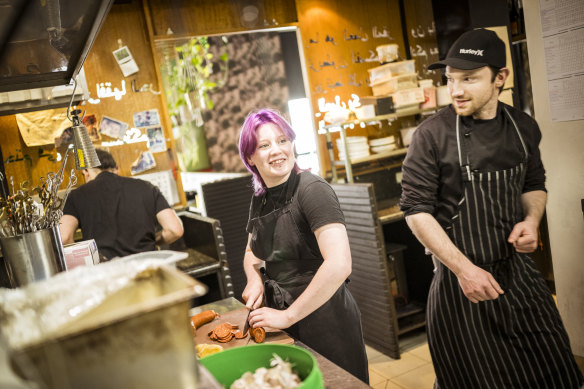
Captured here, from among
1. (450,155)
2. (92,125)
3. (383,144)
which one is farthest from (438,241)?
(92,125)

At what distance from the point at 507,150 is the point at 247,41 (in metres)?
5.30

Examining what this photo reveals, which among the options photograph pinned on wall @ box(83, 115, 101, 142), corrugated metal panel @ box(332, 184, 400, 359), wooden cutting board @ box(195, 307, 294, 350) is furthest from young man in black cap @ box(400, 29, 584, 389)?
photograph pinned on wall @ box(83, 115, 101, 142)

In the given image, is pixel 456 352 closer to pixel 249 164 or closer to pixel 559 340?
pixel 559 340

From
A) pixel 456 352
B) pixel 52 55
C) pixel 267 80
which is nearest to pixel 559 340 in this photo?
pixel 456 352

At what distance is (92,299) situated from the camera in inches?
27.6

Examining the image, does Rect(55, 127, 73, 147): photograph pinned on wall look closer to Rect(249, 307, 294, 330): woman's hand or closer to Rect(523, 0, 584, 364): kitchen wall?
Rect(249, 307, 294, 330): woman's hand

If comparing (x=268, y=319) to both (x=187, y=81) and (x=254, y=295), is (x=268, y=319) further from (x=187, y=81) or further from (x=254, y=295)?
(x=187, y=81)

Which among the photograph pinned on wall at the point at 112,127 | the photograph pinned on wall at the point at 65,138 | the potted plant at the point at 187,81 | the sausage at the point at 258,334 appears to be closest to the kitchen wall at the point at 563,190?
the sausage at the point at 258,334

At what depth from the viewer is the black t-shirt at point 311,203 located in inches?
72.4

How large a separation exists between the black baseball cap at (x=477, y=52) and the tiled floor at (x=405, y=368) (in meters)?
2.18

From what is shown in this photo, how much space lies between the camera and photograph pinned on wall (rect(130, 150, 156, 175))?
4535mm

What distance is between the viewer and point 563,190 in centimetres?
315

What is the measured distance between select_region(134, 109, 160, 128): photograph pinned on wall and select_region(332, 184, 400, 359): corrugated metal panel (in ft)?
6.20

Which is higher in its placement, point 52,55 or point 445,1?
point 445,1
